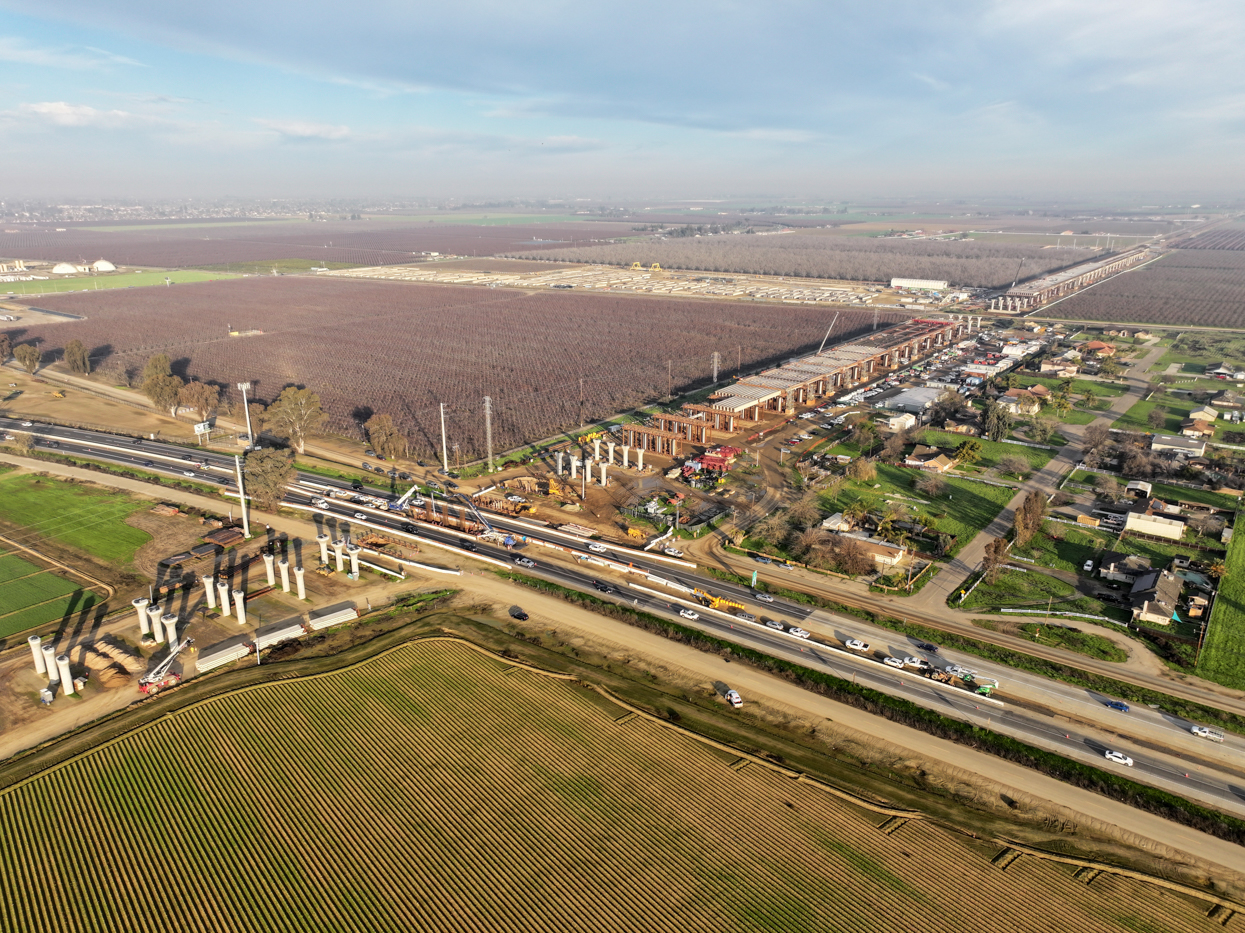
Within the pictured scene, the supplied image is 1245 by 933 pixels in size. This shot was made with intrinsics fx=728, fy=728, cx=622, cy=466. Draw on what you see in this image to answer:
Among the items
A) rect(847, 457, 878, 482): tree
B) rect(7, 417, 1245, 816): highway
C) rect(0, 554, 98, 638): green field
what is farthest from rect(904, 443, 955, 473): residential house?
rect(0, 554, 98, 638): green field

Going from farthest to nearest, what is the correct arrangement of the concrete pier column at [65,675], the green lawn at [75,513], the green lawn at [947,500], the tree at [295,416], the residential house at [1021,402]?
the residential house at [1021,402]
the tree at [295,416]
the green lawn at [947,500]
the green lawn at [75,513]
the concrete pier column at [65,675]

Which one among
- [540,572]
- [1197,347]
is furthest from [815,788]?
[1197,347]

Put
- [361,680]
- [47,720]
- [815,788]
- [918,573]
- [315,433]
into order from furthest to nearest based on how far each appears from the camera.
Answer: [315,433] < [918,573] < [361,680] < [47,720] < [815,788]

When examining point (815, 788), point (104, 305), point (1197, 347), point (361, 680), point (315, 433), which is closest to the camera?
point (815, 788)

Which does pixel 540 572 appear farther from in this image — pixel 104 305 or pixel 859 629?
pixel 104 305

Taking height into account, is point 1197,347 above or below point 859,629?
above

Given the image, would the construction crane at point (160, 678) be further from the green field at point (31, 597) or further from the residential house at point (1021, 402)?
the residential house at point (1021, 402)

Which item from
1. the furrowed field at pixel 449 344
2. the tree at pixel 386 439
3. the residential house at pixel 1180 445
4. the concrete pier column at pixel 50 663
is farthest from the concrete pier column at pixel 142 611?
the residential house at pixel 1180 445
